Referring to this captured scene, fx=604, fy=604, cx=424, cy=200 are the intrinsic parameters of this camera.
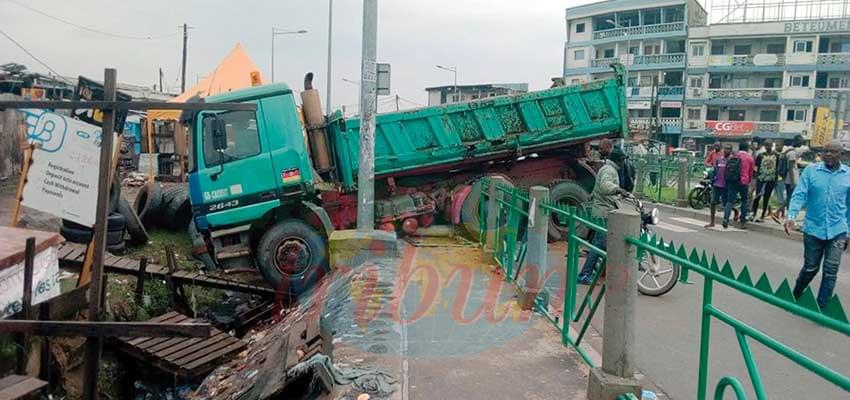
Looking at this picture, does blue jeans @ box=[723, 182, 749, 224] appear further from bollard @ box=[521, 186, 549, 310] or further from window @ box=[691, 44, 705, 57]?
window @ box=[691, 44, 705, 57]

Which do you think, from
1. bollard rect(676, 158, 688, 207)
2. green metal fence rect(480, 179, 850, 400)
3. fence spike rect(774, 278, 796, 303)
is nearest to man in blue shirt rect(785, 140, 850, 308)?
green metal fence rect(480, 179, 850, 400)

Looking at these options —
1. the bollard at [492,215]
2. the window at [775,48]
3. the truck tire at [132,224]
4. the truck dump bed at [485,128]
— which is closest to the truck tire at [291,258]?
the truck dump bed at [485,128]

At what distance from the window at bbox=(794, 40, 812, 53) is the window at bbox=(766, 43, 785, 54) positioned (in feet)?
3.01

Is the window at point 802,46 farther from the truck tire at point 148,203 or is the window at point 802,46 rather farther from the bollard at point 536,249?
the bollard at point 536,249

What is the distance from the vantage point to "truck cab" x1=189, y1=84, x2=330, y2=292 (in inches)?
339

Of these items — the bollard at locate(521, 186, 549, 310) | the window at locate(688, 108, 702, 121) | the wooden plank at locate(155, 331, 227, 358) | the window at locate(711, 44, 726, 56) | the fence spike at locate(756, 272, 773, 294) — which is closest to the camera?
the fence spike at locate(756, 272, 773, 294)

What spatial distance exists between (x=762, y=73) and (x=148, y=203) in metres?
44.9

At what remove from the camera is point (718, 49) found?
45.7 meters

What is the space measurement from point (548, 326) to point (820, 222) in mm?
3041

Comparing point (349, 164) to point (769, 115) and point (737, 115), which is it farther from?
point (769, 115)

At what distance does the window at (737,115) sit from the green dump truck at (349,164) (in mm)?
39857

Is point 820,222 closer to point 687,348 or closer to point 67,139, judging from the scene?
point 687,348

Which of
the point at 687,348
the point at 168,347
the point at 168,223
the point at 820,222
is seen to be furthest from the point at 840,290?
the point at 168,223

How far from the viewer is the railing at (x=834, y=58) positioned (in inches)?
1615
